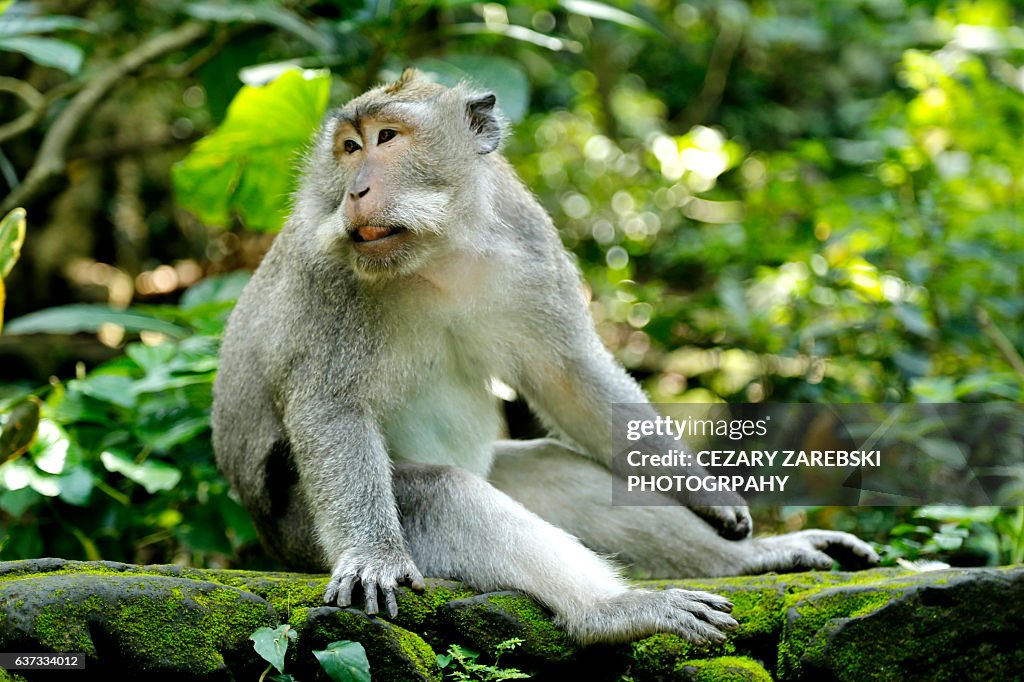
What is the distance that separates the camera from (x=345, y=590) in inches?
163

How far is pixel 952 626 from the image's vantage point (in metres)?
4.05

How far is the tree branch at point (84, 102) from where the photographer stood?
25.5 feet

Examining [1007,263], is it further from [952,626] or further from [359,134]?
[359,134]

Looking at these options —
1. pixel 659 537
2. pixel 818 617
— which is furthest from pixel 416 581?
pixel 818 617

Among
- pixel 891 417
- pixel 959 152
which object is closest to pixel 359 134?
pixel 891 417

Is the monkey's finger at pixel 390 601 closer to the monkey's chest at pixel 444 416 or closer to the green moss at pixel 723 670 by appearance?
the monkey's chest at pixel 444 416

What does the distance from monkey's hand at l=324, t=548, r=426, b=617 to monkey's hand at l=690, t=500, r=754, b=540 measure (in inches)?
61.5

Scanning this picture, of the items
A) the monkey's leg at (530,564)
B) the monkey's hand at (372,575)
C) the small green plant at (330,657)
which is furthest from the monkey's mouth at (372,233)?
the small green plant at (330,657)

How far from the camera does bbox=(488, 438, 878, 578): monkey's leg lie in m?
5.19

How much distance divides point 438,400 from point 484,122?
1371 millimetres

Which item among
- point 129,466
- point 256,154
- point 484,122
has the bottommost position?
point 129,466

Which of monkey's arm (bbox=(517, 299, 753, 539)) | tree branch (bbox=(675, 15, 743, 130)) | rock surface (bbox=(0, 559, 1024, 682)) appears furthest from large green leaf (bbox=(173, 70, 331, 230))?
tree branch (bbox=(675, 15, 743, 130))

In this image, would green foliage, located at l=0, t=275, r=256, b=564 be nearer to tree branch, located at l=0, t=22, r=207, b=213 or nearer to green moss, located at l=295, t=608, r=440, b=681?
tree branch, located at l=0, t=22, r=207, b=213

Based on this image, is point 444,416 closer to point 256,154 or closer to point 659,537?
point 659,537
